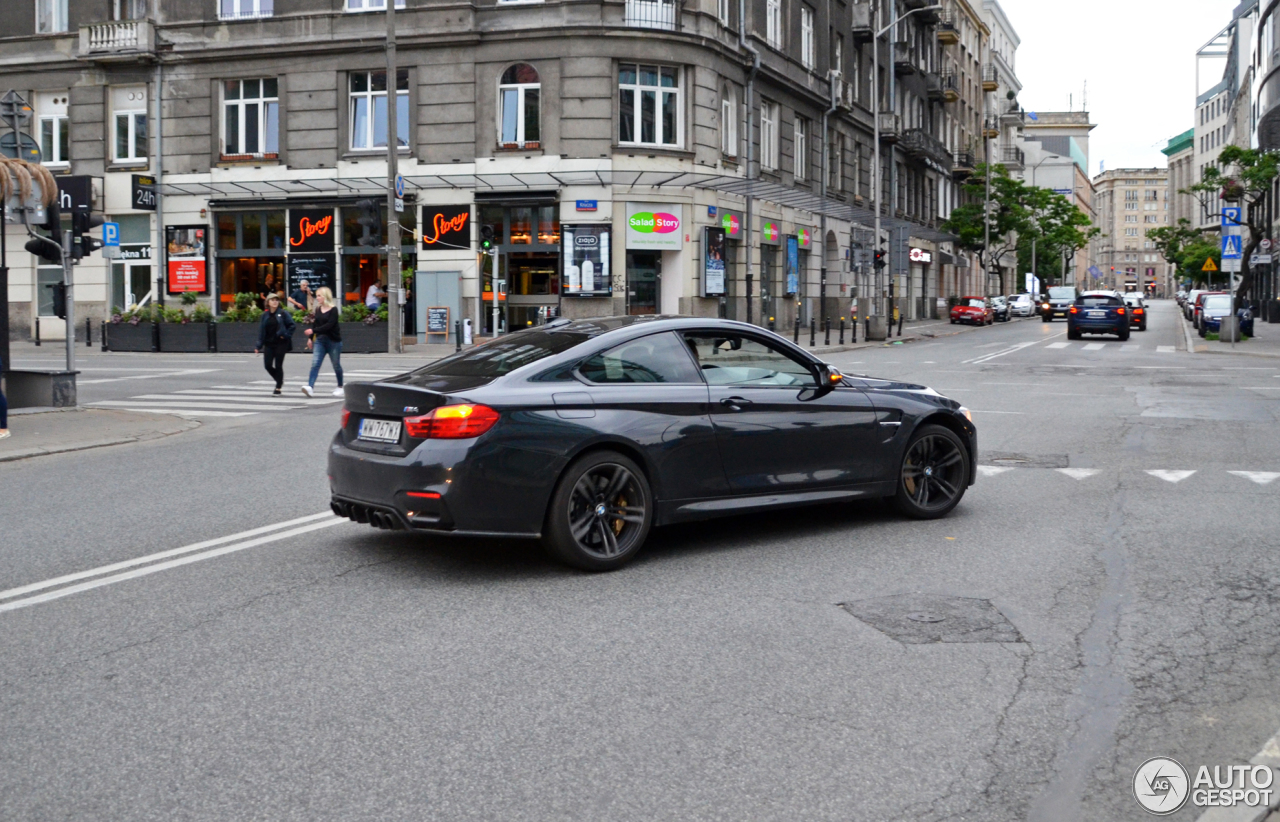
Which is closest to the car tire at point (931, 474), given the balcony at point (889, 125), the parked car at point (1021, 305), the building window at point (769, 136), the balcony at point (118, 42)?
the building window at point (769, 136)

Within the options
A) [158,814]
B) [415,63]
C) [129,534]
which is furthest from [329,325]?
[415,63]

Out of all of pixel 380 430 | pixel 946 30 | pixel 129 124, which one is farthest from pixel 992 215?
pixel 380 430

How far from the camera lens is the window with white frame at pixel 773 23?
41.5 m

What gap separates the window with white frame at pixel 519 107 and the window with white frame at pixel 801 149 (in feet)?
40.9

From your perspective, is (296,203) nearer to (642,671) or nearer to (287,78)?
(287,78)

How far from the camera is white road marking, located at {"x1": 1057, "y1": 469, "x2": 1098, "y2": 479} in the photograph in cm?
1055

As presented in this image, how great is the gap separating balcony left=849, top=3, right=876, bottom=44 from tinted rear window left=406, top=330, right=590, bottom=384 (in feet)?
154

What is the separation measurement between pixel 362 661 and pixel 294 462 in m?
6.80

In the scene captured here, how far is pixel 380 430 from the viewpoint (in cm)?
680

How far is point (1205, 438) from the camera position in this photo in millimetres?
13352

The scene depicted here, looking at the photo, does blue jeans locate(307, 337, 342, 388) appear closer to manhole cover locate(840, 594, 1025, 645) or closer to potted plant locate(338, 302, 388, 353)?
potted plant locate(338, 302, 388, 353)

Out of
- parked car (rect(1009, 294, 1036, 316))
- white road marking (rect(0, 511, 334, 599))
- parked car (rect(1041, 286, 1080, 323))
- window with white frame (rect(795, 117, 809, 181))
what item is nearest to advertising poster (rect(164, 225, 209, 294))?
window with white frame (rect(795, 117, 809, 181))

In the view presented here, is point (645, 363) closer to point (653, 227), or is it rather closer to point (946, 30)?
point (653, 227)

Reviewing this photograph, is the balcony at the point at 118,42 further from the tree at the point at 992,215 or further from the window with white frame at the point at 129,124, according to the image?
the tree at the point at 992,215
